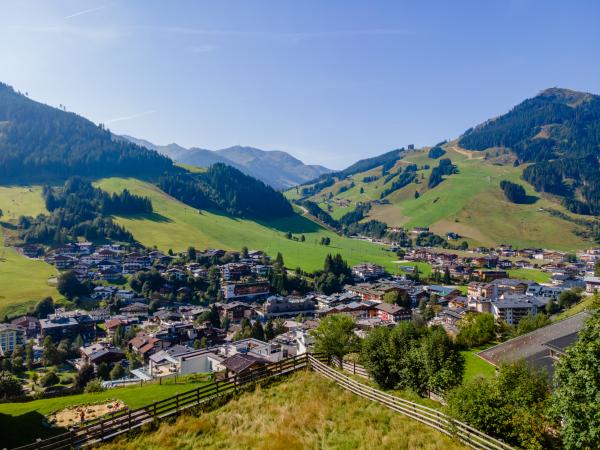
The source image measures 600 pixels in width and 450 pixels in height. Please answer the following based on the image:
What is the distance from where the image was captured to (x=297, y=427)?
19266mm

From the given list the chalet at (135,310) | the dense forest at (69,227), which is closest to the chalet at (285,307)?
the chalet at (135,310)

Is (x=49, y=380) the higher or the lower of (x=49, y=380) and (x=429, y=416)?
the lower

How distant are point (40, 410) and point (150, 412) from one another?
661 inches

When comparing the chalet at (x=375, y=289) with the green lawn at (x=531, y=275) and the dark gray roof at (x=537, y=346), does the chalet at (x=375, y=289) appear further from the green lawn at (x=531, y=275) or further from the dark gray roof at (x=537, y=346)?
the dark gray roof at (x=537, y=346)

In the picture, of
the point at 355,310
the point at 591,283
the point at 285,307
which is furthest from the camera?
the point at 591,283

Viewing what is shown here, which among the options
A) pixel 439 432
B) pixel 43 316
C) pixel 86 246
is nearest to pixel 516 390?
pixel 439 432

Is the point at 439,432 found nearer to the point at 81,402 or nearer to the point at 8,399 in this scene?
the point at 81,402

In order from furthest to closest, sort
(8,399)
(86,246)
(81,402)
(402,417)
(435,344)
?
1. (86,246)
2. (8,399)
3. (81,402)
4. (435,344)
5. (402,417)

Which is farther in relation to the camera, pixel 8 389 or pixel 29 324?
pixel 29 324

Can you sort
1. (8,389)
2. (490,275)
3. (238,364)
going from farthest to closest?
(490,275) < (8,389) < (238,364)

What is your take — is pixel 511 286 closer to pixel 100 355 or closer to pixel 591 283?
pixel 591 283

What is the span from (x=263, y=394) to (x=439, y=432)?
9.26 metres

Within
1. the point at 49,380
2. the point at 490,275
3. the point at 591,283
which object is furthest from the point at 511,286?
the point at 49,380

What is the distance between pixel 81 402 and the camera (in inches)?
1340
